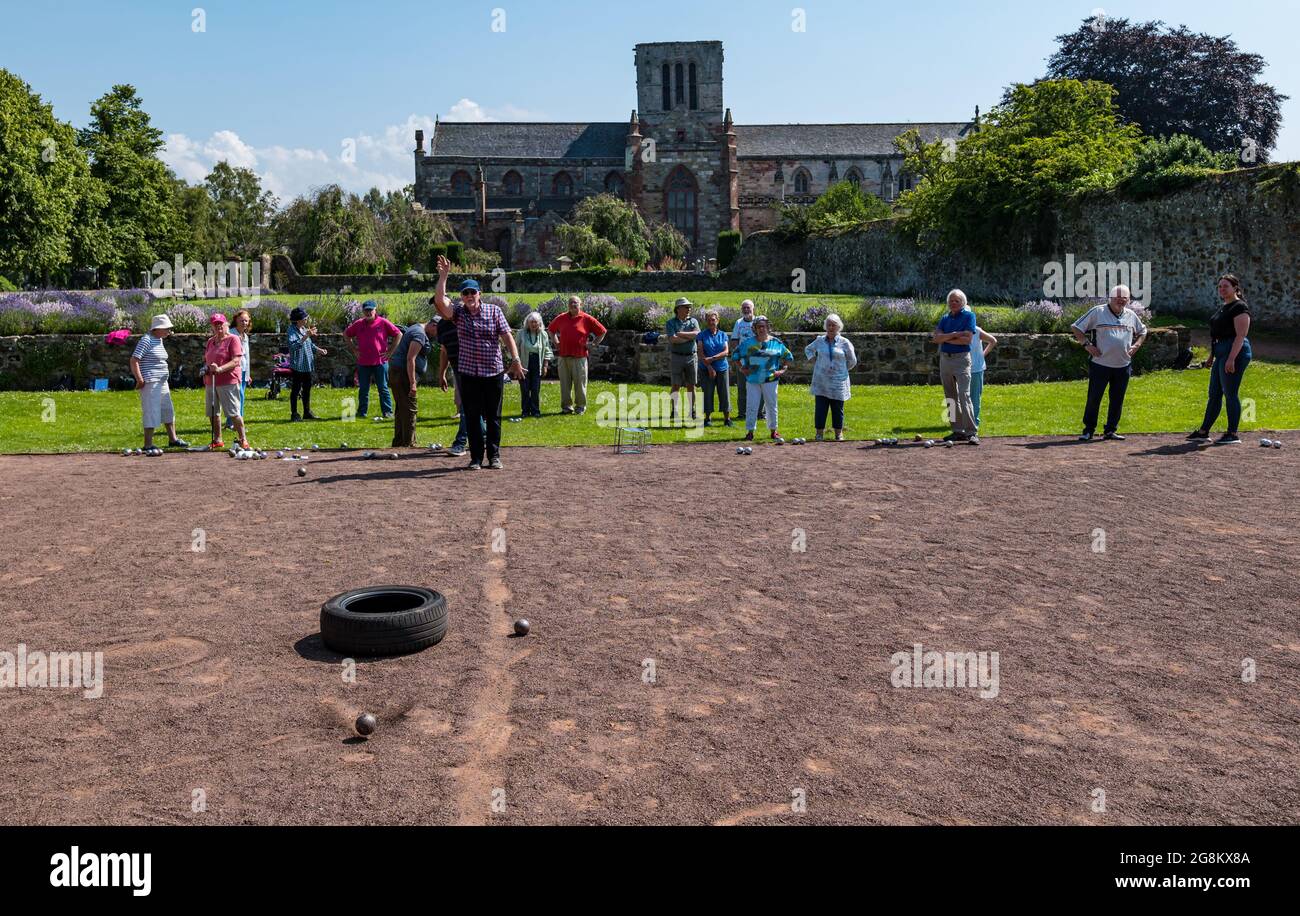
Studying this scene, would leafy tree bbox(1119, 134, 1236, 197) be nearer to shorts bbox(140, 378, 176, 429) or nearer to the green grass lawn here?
the green grass lawn

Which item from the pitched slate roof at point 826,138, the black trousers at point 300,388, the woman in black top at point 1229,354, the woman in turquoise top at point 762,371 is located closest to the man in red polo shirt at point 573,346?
the woman in turquoise top at point 762,371

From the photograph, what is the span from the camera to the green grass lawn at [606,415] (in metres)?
15.0

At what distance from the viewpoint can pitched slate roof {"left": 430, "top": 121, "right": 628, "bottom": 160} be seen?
88.7m

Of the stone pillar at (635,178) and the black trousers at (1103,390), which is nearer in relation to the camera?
the black trousers at (1103,390)

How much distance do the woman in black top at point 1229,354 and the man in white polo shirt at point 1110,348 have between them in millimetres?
918

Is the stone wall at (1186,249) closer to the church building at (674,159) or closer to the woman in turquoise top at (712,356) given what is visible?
the woman in turquoise top at (712,356)

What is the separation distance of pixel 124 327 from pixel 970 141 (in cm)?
2984

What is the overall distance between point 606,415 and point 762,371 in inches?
144

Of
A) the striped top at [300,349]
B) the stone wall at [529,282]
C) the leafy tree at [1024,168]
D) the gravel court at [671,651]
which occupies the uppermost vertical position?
the leafy tree at [1024,168]

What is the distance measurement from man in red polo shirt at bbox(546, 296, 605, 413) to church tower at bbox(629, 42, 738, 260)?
60.4 metres

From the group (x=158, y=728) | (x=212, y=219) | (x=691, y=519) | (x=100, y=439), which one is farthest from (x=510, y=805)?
(x=212, y=219)

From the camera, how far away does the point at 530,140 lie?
9000 centimetres

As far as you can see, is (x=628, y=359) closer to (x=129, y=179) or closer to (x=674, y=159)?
(x=129, y=179)
